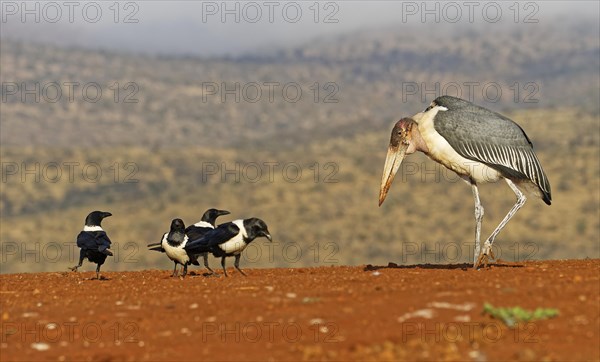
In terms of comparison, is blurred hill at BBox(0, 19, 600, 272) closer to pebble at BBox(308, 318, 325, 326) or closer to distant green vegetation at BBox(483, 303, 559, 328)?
distant green vegetation at BBox(483, 303, 559, 328)

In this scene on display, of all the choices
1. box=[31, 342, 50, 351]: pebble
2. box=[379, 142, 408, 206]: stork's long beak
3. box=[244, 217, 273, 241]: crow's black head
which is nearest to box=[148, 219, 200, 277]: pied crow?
box=[244, 217, 273, 241]: crow's black head

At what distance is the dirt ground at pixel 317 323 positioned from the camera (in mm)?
10828

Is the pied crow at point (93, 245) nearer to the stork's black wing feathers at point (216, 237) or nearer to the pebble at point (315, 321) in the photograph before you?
the stork's black wing feathers at point (216, 237)

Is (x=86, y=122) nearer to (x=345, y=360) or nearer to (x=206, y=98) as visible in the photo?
(x=206, y=98)

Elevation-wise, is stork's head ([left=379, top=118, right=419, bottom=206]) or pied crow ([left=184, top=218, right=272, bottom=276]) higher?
stork's head ([left=379, top=118, right=419, bottom=206])

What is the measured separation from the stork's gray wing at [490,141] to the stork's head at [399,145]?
516 millimetres

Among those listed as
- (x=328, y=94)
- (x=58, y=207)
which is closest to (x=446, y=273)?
(x=58, y=207)

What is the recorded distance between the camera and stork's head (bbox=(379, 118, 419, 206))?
58.4ft

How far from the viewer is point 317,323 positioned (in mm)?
11695

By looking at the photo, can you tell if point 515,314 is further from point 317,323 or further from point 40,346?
point 40,346

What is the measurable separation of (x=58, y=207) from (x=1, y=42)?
12047 cm

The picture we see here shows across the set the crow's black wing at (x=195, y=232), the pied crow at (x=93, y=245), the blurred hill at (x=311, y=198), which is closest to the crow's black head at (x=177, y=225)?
the crow's black wing at (x=195, y=232)

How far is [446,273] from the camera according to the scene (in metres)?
16.8

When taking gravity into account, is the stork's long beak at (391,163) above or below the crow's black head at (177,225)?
above
